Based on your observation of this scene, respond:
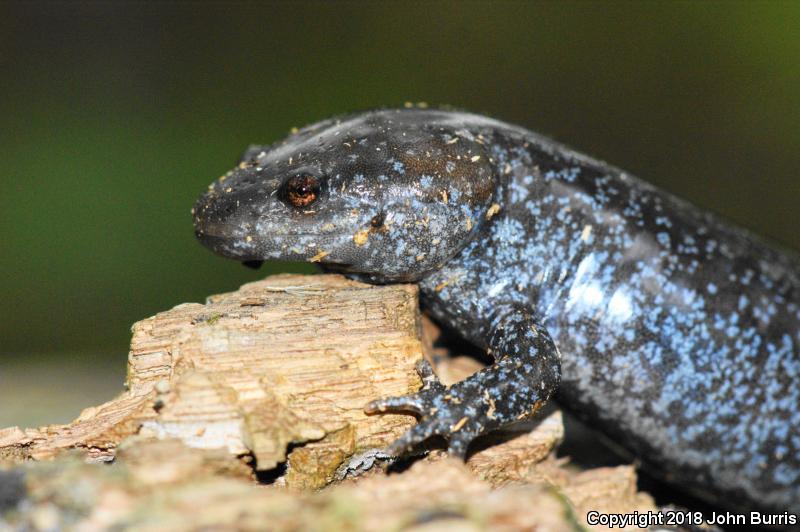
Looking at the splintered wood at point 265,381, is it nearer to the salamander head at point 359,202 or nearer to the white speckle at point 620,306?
the salamander head at point 359,202

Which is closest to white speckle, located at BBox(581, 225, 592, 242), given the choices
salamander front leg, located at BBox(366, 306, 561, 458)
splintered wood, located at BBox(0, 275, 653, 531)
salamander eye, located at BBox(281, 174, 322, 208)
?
salamander front leg, located at BBox(366, 306, 561, 458)

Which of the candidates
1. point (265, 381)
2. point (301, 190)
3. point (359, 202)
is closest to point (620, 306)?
point (359, 202)

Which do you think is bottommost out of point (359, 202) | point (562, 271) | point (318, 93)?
point (562, 271)

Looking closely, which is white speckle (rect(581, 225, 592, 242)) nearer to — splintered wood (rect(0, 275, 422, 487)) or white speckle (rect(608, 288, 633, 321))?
white speckle (rect(608, 288, 633, 321))

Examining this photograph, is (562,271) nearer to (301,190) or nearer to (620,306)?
(620,306)

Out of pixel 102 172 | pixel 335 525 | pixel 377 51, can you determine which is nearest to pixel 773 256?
pixel 335 525

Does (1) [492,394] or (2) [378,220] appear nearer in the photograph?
(1) [492,394]

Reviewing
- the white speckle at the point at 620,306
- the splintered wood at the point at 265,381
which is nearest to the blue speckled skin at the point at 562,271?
the white speckle at the point at 620,306
